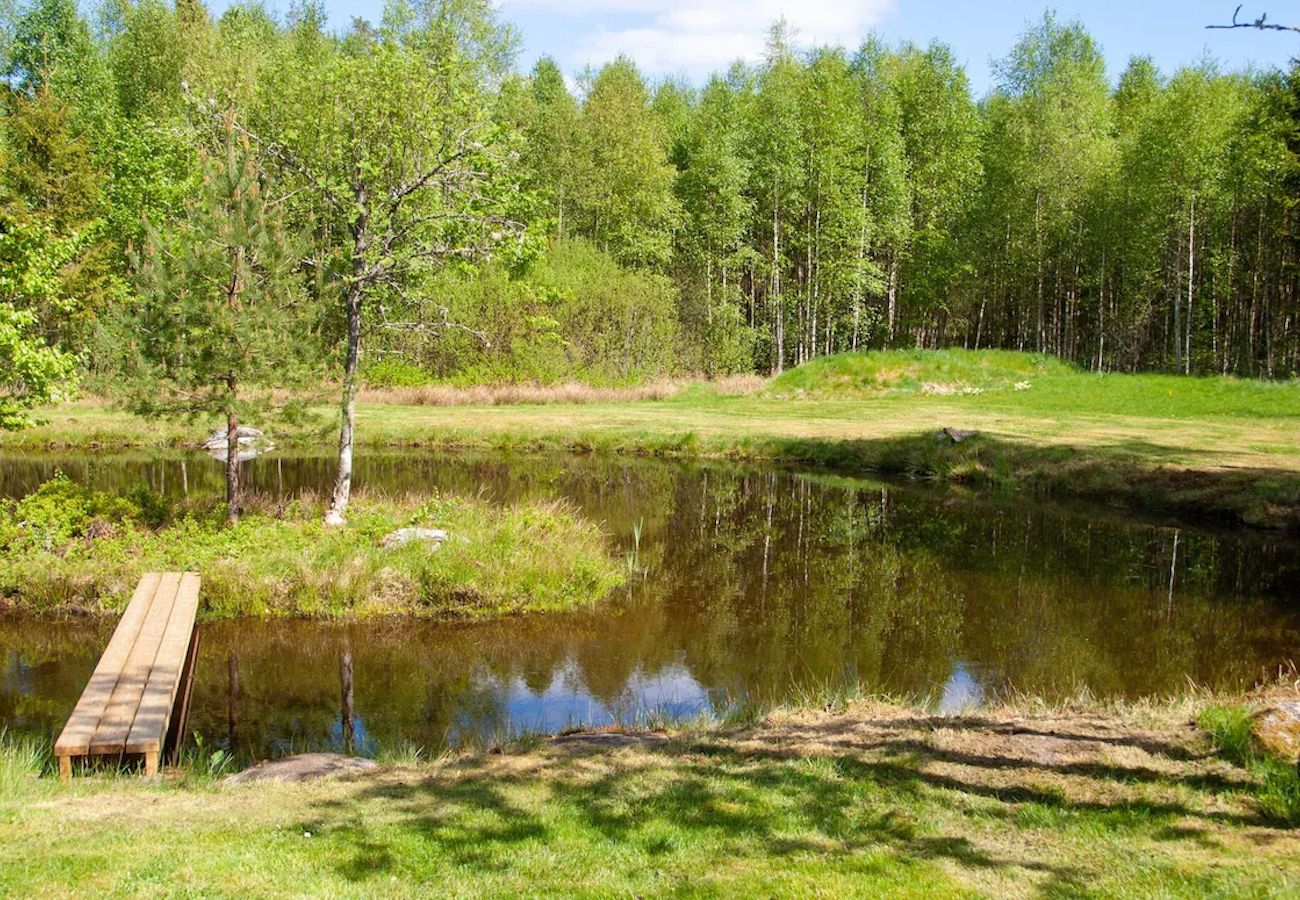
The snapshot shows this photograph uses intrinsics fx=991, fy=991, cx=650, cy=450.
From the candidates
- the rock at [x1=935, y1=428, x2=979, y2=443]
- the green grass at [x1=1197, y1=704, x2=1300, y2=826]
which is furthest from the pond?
the rock at [x1=935, y1=428, x2=979, y2=443]

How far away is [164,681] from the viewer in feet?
30.0

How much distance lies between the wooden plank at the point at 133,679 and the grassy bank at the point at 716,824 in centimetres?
53

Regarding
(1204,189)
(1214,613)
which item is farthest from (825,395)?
(1214,613)

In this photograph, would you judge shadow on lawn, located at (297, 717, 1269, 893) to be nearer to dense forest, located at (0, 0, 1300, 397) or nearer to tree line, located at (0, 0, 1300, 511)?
tree line, located at (0, 0, 1300, 511)

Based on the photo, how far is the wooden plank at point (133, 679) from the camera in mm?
7793

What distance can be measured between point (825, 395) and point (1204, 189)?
17.5m

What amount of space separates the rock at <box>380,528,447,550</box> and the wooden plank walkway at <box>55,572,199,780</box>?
302 cm

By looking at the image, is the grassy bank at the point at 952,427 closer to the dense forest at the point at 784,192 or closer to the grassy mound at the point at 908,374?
the grassy mound at the point at 908,374

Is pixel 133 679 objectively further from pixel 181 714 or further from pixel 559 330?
pixel 559 330

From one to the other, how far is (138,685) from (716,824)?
6108 mm

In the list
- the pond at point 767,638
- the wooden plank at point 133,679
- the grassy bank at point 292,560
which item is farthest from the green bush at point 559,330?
the wooden plank at point 133,679

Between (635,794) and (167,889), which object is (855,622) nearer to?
(635,794)

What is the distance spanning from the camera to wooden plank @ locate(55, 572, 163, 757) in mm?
7660

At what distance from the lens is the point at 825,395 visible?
3919cm
